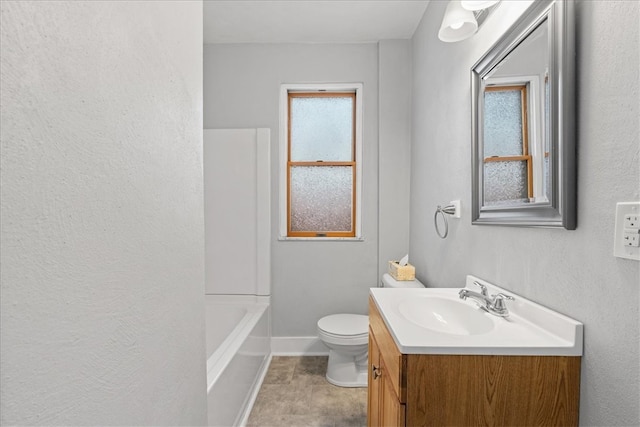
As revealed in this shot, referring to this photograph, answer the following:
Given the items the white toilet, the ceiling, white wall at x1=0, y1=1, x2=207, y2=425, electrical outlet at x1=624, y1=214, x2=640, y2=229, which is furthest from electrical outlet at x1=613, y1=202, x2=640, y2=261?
the ceiling

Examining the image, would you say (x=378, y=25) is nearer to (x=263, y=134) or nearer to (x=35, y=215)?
(x=263, y=134)

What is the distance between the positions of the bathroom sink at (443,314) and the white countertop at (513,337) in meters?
0.11

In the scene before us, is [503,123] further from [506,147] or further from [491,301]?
[491,301]

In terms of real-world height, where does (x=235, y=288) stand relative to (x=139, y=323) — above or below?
below

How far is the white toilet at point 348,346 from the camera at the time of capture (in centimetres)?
213

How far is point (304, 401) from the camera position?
6.79 feet

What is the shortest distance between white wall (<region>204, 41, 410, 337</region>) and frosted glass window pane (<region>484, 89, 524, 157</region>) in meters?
1.33

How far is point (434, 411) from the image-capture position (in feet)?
2.86

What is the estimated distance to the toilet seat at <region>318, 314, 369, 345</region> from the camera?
6.95 feet

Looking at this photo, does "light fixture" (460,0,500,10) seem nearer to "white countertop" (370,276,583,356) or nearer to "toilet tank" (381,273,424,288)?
"white countertop" (370,276,583,356)

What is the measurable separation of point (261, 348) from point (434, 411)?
1.77 metres

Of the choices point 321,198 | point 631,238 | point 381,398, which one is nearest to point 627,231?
point 631,238

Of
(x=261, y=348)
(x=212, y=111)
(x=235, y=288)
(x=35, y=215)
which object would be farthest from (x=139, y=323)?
(x=212, y=111)

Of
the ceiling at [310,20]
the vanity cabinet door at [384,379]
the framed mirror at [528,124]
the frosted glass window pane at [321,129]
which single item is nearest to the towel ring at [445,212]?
the framed mirror at [528,124]
